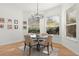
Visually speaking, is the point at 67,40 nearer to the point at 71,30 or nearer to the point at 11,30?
the point at 71,30

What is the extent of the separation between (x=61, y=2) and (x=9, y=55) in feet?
6.40

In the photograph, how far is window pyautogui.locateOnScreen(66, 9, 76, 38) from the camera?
288cm

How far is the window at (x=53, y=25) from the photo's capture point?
9.59 ft

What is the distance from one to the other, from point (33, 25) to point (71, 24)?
104cm

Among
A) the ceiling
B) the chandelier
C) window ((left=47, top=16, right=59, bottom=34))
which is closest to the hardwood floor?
window ((left=47, top=16, right=59, bottom=34))

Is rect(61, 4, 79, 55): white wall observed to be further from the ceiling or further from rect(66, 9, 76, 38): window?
the ceiling

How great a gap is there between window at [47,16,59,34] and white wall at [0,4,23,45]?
0.77 metres

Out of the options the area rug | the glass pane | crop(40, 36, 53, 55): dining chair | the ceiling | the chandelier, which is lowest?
the area rug

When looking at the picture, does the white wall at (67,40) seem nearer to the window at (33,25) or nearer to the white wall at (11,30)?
the window at (33,25)

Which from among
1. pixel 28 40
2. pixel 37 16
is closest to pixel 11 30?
pixel 28 40

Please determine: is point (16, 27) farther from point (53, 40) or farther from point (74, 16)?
point (74, 16)

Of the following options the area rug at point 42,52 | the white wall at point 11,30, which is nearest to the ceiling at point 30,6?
the white wall at point 11,30

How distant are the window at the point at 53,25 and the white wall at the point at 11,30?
30.1 inches

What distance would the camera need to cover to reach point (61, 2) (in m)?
2.74
